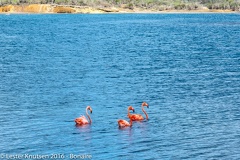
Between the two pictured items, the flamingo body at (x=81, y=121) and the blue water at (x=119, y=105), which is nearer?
the blue water at (x=119, y=105)

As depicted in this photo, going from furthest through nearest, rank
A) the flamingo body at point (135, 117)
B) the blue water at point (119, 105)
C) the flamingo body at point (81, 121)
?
the flamingo body at point (135, 117)
the flamingo body at point (81, 121)
the blue water at point (119, 105)

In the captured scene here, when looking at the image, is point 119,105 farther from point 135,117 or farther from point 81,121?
point 81,121

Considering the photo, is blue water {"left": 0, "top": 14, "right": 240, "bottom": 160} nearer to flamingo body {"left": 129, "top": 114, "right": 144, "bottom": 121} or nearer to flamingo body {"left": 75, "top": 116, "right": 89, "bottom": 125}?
flamingo body {"left": 75, "top": 116, "right": 89, "bottom": 125}

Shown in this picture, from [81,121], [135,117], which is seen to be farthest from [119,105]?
[81,121]

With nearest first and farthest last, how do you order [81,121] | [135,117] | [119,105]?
[81,121] < [135,117] < [119,105]

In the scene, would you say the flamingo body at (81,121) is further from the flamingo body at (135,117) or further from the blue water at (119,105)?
the flamingo body at (135,117)

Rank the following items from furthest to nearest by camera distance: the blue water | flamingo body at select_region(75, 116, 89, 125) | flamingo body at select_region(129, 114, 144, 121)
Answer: flamingo body at select_region(129, 114, 144, 121) → flamingo body at select_region(75, 116, 89, 125) → the blue water

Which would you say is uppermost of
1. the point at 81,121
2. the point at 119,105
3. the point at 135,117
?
the point at 81,121

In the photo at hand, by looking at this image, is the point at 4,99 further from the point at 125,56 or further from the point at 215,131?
the point at 125,56

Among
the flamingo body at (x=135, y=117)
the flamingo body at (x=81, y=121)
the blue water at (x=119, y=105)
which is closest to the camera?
the blue water at (x=119, y=105)

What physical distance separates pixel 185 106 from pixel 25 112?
41.4ft

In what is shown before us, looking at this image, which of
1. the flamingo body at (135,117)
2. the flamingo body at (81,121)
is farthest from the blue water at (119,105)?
the flamingo body at (135,117)

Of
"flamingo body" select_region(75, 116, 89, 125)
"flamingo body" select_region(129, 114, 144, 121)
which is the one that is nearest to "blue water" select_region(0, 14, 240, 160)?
"flamingo body" select_region(75, 116, 89, 125)

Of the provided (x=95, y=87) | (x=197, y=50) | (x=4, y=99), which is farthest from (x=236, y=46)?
(x=4, y=99)
